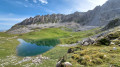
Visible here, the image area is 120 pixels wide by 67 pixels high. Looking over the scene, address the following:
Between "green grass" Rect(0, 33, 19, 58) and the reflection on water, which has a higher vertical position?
"green grass" Rect(0, 33, 19, 58)

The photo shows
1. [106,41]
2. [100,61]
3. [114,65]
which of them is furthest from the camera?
[106,41]

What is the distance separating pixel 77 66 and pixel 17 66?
26.1 metres

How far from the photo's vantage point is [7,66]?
27938 mm

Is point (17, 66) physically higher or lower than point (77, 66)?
lower

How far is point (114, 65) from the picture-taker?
10.9 metres

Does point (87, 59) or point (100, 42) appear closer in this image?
point (87, 59)

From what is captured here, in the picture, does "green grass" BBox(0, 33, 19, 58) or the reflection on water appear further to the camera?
the reflection on water

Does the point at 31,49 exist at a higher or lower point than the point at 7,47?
lower

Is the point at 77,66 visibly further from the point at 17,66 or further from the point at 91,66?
the point at 17,66

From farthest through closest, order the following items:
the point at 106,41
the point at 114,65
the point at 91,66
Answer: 1. the point at 106,41
2. the point at 91,66
3. the point at 114,65

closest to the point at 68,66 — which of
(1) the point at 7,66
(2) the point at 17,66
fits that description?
(2) the point at 17,66

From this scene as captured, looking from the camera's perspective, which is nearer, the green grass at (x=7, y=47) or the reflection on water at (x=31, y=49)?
the green grass at (x=7, y=47)

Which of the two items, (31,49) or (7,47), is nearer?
(7,47)

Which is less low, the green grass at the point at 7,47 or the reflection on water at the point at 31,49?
the green grass at the point at 7,47
